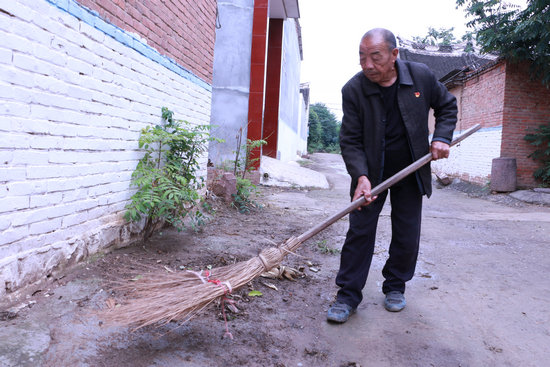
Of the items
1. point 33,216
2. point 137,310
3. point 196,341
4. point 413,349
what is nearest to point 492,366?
point 413,349

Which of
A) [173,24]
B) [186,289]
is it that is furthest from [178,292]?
[173,24]

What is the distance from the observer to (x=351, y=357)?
6.93ft

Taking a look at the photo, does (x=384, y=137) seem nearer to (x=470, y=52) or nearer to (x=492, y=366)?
(x=492, y=366)

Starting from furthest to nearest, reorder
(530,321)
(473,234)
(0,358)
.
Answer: (473,234)
(530,321)
(0,358)

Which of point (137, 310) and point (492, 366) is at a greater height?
point (137, 310)

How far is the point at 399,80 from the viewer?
8.50 ft

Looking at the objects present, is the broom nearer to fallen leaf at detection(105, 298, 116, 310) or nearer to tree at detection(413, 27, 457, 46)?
fallen leaf at detection(105, 298, 116, 310)

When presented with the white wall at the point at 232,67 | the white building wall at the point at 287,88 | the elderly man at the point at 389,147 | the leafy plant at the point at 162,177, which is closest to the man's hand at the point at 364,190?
the elderly man at the point at 389,147

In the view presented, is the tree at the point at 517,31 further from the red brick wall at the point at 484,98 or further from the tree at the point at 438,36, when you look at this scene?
the tree at the point at 438,36

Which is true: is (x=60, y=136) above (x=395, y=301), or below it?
above

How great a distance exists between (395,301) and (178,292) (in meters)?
1.42

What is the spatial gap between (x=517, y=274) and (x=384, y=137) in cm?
200

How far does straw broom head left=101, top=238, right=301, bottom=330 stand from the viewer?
1987mm

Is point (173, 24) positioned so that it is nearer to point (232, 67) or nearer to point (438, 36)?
point (232, 67)
